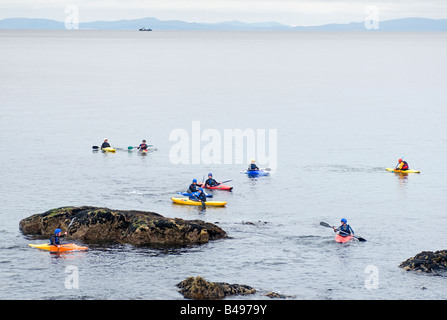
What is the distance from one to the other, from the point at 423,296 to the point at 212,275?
12.0m

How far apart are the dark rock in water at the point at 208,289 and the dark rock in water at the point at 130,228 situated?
8727 millimetres

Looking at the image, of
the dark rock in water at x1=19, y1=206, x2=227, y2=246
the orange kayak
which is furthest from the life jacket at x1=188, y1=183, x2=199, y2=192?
the orange kayak

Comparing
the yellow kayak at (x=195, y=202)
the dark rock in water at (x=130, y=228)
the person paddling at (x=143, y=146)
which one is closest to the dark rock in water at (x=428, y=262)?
the dark rock in water at (x=130, y=228)

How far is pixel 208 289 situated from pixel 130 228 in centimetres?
1159

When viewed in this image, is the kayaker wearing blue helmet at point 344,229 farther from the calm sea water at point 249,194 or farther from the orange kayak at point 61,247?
the orange kayak at point 61,247

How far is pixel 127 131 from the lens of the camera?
10181cm

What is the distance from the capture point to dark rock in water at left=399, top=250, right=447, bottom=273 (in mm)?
42103

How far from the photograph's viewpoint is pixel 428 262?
42.4m

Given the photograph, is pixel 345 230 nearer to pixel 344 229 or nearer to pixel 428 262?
pixel 344 229

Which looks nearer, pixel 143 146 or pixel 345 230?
pixel 345 230

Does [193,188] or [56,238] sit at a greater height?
[193,188]

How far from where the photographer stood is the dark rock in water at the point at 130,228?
47.4 m

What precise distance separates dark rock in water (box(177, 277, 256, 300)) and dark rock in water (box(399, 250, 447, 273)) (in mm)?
10453

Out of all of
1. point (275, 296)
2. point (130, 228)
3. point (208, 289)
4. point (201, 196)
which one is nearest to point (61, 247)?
point (130, 228)
